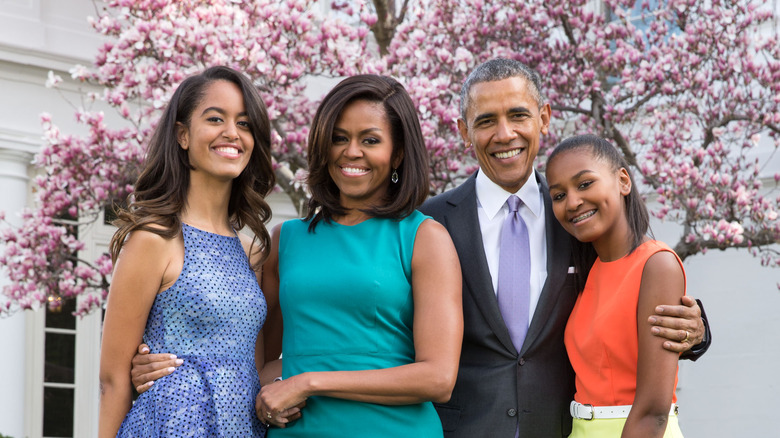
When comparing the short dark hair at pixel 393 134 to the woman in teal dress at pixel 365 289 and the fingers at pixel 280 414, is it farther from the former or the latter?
the fingers at pixel 280 414

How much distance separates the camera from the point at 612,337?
3018 mm

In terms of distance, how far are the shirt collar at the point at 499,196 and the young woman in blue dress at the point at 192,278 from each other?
804mm

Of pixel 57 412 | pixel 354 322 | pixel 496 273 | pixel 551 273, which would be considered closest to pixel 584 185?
pixel 551 273

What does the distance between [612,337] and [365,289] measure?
2.51 ft

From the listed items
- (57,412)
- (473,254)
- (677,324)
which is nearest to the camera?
(677,324)

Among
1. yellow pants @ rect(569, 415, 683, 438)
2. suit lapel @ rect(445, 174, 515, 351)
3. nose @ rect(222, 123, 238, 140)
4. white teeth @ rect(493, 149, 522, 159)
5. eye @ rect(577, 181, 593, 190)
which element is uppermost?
nose @ rect(222, 123, 238, 140)

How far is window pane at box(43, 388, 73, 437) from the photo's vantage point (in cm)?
874

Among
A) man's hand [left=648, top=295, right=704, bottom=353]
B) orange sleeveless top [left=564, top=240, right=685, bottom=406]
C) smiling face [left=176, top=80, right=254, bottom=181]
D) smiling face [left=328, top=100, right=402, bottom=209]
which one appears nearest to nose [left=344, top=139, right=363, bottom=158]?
Answer: smiling face [left=328, top=100, right=402, bottom=209]

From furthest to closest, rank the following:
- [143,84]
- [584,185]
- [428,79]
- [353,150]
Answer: [428,79] < [143,84] < [584,185] < [353,150]

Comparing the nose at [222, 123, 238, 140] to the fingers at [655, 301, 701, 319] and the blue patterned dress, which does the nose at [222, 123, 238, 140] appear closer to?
the blue patterned dress

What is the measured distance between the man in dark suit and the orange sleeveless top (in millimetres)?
145

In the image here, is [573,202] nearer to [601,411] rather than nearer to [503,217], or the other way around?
[503,217]

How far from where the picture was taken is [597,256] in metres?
3.35

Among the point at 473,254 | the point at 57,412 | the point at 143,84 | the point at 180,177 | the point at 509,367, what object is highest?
the point at 143,84
